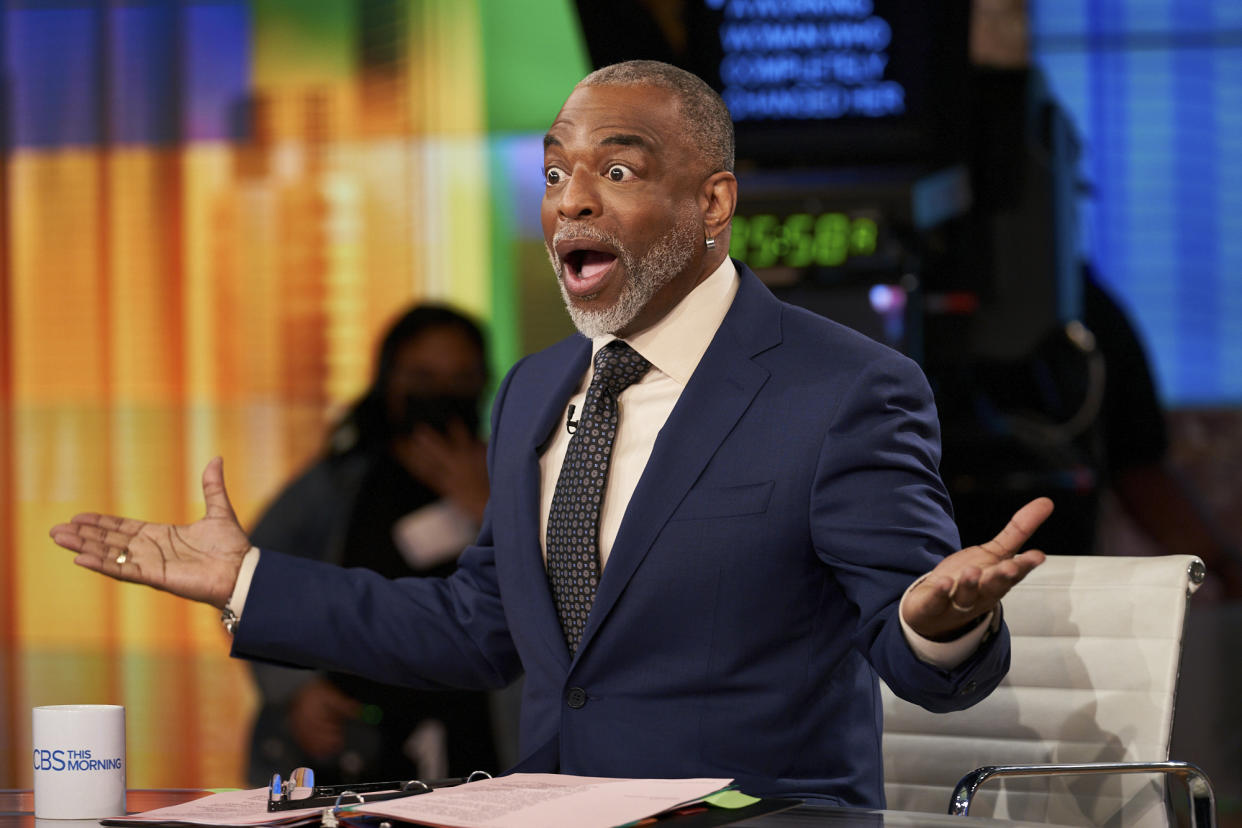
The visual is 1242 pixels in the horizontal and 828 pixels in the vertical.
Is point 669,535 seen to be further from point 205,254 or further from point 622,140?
point 205,254

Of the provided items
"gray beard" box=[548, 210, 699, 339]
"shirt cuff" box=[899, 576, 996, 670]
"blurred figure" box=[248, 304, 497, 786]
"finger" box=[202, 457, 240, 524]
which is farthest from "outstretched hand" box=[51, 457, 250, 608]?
"blurred figure" box=[248, 304, 497, 786]

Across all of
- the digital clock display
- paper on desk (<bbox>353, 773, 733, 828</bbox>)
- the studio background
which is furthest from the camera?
the studio background

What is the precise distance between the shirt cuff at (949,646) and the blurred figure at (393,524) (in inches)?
101

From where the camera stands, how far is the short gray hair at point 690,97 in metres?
1.85

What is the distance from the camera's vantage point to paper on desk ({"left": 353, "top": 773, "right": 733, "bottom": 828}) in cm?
125

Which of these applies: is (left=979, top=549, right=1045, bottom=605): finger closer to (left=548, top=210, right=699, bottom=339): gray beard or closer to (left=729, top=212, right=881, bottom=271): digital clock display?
(left=548, top=210, right=699, bottom=339): gray beard

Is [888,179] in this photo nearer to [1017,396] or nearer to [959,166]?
[959,166]

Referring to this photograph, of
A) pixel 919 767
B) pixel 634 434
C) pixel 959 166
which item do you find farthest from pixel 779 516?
→ pixel 959 166

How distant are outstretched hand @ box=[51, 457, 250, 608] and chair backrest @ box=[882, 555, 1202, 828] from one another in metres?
1.00

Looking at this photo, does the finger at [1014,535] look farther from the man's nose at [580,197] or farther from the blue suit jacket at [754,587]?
the man's nose at [580,197]

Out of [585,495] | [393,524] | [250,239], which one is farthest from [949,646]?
[250,239]

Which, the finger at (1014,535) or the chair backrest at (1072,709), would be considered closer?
the finger at (1014,535)

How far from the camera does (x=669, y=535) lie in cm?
171

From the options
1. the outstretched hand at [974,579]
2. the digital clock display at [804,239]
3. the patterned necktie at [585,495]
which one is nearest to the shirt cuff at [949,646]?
the outstretched hand at [974,579]
